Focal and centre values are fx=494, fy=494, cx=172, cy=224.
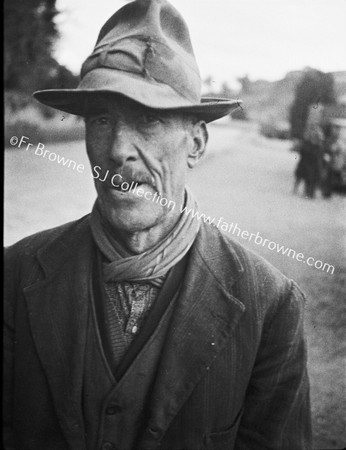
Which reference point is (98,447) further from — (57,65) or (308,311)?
(57,65)

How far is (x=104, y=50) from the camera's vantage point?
1.91 metres

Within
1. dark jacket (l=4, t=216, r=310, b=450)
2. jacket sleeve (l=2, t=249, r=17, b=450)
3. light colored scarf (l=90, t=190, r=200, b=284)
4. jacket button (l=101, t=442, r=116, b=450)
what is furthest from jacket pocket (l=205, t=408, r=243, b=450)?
jacket sleeve (l=2, t=249, r=17, b=450)

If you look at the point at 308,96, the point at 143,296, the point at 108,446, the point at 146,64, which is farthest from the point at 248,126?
the point at 108,446

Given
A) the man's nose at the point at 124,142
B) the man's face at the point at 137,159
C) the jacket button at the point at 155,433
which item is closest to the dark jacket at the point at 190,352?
the jacket button at the point at 155,433

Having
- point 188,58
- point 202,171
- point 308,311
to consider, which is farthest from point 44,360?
point 188,58

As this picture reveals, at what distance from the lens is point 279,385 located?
2.12 m

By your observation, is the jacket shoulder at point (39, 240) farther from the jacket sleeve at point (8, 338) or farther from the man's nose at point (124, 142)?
the man's nose at point (124, 142)

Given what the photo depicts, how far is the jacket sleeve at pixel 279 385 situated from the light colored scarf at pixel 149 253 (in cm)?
49

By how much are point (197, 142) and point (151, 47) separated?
403 mm

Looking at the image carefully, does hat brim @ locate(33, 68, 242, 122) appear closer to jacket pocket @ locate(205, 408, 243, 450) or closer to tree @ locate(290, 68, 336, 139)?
tree @ locate(290, 68, 336, 139)

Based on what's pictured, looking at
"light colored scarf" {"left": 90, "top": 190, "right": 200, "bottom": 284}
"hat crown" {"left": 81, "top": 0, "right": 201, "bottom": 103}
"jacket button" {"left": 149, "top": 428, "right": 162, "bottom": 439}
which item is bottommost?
"jacket button" {"left": 149, "top": 428, "right": 162, "bottom": 439}

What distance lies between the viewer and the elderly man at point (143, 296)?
189 centimetres

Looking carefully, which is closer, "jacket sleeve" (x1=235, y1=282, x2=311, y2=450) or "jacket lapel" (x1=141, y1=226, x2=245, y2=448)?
"jacket lapel" (x1=141, y1=226, x2=245, y2=448)

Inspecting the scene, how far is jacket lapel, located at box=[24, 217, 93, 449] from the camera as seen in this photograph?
78.0 inches
